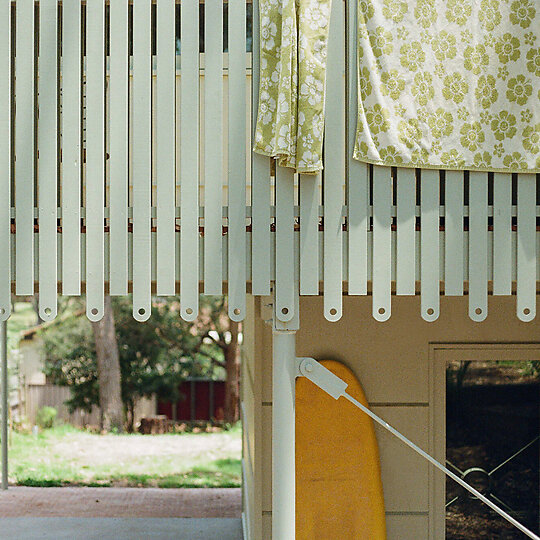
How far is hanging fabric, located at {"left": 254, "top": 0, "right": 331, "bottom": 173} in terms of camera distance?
130 inches

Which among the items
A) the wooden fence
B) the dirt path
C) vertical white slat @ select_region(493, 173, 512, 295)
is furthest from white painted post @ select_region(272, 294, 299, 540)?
the wooden fence

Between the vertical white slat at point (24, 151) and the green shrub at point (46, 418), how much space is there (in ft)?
41.1

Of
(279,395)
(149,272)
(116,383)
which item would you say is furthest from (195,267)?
(116,383)

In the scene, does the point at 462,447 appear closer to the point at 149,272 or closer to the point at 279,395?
the point at 279,395

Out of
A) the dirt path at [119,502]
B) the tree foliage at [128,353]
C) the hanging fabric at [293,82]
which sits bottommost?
the dirt path at [119,502]

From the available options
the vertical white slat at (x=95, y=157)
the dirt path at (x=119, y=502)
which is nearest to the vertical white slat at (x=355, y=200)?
the vertical white slat at (x=95, y=157)

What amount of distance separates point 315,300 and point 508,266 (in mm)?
1420

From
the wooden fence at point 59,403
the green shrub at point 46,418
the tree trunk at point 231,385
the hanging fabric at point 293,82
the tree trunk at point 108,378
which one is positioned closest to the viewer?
the hanging fabric at point 293,82

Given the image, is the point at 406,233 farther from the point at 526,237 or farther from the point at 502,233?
the point at 526,237

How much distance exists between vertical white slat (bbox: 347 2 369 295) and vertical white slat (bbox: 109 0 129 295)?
964 millimetres

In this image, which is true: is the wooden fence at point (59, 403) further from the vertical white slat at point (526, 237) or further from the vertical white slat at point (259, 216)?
the vertical white slat at point (526, 237)

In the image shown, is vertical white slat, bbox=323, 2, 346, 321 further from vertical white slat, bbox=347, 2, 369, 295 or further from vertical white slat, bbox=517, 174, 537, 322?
vertical white slat, bbox=517, 174, 537, 322

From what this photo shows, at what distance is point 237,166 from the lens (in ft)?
11.2

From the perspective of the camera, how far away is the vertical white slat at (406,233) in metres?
3.43
